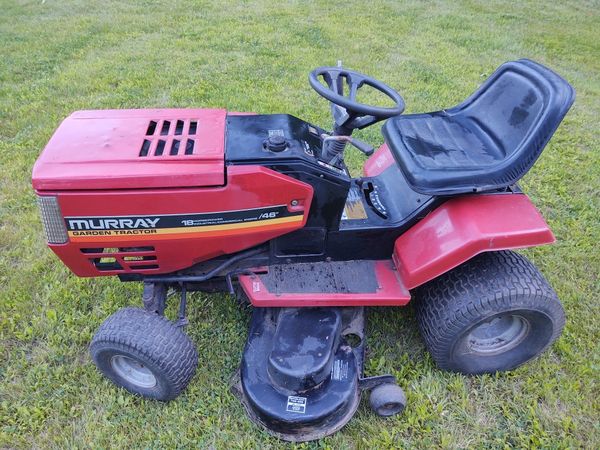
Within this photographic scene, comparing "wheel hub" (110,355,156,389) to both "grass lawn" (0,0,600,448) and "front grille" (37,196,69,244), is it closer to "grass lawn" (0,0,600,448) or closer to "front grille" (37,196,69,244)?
"grass lawn" (0,0,600,448)

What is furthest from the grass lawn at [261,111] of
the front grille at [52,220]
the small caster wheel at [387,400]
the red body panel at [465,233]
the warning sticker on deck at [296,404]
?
the front grille at [52,220]

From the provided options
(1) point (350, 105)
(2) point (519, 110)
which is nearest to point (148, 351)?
(1) point (350, 105)

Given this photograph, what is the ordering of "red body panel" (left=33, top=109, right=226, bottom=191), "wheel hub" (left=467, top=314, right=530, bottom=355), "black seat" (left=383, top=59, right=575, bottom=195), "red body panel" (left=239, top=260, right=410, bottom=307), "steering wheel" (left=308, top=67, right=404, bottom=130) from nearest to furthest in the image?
"red body panel" (left=33, top=109, right=226, bottom=191)
"steering wheel" (left=308, top=67, right=404, bottom=130)
"black seat" (left=383, top=59, right=575, bottom=195)
"red body panel" (left=239, top=260, right=410, bottom=307)
"wheel hub" (left=467, top=314, right=530, bottom=355)

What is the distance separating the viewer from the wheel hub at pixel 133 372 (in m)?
2.25

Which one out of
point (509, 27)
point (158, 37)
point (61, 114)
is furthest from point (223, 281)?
point (509, 27)

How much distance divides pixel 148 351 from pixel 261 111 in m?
2.96

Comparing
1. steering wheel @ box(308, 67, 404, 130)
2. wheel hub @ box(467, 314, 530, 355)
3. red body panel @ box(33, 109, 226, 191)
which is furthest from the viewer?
wheel hub @ box(467, 314, 530, 355)

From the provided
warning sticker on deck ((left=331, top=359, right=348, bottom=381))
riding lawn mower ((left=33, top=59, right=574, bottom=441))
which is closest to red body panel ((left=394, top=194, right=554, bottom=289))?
riding lawn mower ((left=33, top=59, right=574, bottom=441))

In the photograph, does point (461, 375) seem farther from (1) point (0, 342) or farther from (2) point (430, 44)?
(2) point (430, 44)

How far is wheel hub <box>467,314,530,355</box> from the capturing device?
7.90ft

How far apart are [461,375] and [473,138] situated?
1.17 metres

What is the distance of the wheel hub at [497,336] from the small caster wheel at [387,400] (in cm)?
46

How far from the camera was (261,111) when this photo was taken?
4.55m

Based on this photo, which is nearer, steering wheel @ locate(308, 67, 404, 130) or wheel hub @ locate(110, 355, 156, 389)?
steering wheel @ locate(308, 67, 404, 130)
